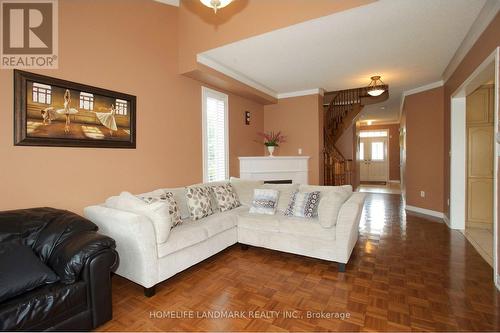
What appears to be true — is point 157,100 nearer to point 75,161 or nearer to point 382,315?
point 75,161

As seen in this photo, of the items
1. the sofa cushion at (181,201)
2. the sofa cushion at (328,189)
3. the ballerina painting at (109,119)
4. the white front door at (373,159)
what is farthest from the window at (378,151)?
the ballerina painting at (109,119)

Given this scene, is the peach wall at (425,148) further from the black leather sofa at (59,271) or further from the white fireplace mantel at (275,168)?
the black leather sofa at (59,271)

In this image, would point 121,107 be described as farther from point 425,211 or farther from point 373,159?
point 373,159

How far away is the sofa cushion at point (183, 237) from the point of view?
2389 mm

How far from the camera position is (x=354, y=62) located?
155 inches

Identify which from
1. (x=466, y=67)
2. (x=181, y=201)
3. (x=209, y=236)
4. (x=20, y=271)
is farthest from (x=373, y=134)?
(x=20, y=271)

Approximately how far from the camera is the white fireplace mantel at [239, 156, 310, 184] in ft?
16.5

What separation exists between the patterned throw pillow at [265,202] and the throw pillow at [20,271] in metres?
2.27

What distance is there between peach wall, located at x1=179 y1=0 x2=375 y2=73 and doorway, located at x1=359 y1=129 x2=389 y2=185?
10244mm

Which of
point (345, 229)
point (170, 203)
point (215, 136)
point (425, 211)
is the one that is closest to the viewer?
point (345, 229)

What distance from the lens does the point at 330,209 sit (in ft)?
9.20

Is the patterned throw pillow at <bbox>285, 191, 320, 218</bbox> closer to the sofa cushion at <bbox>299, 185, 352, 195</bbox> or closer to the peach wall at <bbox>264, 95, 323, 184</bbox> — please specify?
the sofa cushion at <bbox>299, 185, 352, 195</bbox>

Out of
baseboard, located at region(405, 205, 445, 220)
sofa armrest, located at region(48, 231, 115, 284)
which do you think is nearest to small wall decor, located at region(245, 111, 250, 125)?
sofa armrest, located at region(48, 231, 115, 284)

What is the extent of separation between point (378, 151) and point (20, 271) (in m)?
12.6
